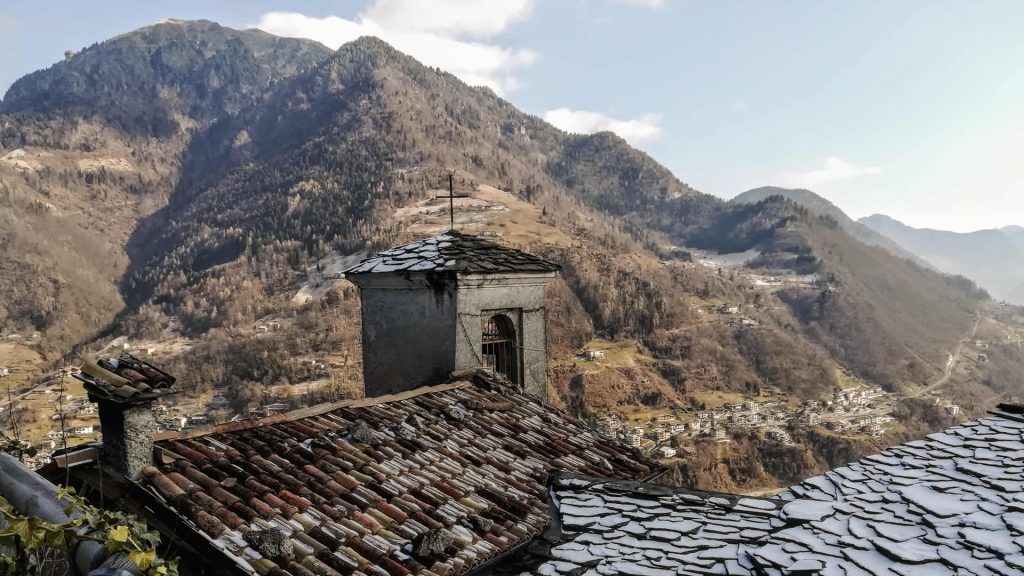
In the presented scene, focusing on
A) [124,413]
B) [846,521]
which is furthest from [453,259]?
[846,521]

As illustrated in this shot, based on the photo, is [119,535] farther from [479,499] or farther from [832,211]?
[832,211]

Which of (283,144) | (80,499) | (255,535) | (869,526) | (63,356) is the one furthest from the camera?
(283,144)

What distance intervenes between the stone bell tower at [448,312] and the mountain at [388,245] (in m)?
42.8

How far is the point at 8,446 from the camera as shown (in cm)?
341

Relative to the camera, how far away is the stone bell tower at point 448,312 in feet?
26.2

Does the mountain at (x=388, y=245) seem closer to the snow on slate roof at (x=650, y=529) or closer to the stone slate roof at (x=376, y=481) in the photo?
the stone slate roof at (x=376, y=481)

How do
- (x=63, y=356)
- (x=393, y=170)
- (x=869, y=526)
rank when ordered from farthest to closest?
(x=393, y=170)
(x=63, y=356)
(x=869, y=526)

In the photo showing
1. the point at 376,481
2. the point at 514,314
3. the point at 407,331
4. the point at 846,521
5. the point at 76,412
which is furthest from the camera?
the point at 514,314

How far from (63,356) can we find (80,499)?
88.9 m

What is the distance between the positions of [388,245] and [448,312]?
70636mm

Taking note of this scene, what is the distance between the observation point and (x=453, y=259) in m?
8.10

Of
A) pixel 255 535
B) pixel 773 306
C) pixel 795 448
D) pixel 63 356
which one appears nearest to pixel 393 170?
pixel 63 356

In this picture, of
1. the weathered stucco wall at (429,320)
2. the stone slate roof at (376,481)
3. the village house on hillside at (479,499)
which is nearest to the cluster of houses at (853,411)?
the weathered stucco wall at (429,320)

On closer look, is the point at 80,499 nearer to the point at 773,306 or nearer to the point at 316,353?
the point at 316,353
